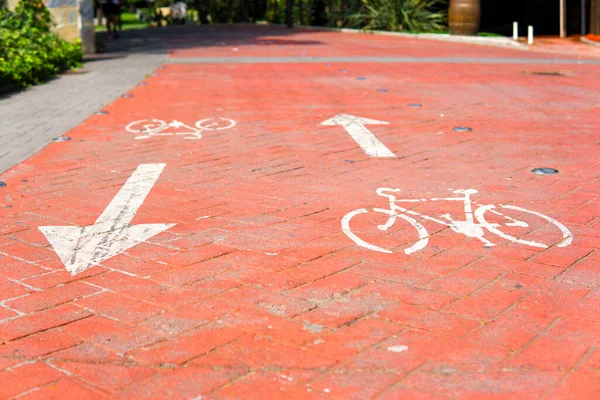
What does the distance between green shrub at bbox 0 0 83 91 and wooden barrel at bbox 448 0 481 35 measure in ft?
35.9

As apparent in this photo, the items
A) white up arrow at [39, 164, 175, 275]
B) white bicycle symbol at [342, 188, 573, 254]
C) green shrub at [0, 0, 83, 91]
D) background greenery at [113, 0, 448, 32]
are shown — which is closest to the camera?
white up arrow at [39, 164, 175, 275]

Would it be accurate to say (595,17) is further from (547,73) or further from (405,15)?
(547,73)

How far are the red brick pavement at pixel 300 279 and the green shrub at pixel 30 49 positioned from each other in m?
5.04

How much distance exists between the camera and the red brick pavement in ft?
10.4

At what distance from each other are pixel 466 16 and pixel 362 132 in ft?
50.4

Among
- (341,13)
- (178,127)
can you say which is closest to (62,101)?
(178,127)

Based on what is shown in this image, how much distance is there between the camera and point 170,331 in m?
3.57

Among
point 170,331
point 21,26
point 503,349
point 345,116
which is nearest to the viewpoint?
point 503,349

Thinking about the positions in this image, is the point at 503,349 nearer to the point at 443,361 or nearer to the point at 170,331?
the point at 443,361

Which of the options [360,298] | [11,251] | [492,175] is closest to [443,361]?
[360,298]

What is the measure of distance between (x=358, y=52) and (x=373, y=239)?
571 inches

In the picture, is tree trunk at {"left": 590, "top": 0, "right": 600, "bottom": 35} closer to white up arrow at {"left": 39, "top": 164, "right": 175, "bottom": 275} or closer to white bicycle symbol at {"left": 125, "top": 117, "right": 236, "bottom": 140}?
white bicycle symbol at {"left": 125, "top": 117, "right": 236, "bottom": 140}

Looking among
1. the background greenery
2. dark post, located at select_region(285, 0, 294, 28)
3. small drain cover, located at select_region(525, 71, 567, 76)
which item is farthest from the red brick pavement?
dark post, located at select_region(285, 0, 294, 28)

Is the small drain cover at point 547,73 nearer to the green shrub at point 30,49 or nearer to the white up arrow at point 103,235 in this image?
the green shrub at point 30,49
